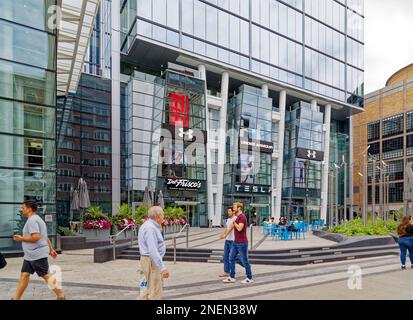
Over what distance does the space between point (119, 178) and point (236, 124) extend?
13254 mm

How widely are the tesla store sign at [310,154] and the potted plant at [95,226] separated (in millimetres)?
30378

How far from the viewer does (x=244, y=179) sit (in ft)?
126

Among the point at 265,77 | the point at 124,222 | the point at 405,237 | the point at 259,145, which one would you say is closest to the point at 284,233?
the point at 124,222

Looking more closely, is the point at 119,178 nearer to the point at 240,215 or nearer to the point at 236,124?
the point at 236,124

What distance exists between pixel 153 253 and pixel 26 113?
11816 mm

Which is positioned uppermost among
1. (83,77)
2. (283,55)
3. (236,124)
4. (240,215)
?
(283,55)

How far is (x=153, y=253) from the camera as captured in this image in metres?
5.19

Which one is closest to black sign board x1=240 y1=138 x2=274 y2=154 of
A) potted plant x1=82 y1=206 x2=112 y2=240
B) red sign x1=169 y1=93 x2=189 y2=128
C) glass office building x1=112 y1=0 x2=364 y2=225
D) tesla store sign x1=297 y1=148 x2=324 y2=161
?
glass office building x1=112 y1=0 x2=364 y2=225

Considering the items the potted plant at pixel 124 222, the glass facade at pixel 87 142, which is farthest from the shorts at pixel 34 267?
the glass facade at pixel 87 142

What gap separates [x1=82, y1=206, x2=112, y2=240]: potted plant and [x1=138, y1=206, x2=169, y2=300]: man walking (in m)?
13.1

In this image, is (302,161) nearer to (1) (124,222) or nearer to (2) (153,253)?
(1) (124,222)

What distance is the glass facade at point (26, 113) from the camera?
13977 mm
